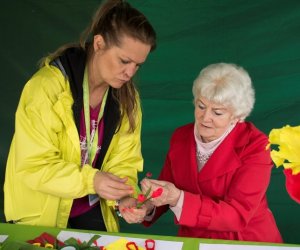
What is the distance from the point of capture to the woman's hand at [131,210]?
5.37ft

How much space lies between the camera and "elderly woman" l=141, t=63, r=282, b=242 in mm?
1635

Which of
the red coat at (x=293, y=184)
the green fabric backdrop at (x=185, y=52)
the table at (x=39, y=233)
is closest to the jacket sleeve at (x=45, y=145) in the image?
the table at (x=39, y=233)

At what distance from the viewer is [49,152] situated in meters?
1.53

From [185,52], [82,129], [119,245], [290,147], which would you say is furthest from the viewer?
[185,52]

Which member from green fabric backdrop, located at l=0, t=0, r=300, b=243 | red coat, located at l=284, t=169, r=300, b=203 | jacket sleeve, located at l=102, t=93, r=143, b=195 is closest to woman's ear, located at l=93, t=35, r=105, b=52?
jacket sleeve, located at l=102, t=93, r=143, b=195

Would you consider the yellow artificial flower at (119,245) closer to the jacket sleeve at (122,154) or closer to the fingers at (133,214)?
the fingers at (133,214)

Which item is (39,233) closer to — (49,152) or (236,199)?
(49,152)

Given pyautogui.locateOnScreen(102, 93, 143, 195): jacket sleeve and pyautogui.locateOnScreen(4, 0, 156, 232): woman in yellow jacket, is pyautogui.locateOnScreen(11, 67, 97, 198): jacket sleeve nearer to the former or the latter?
pyautogui.locateOnScreen(4, 0, 156, 232): woman in yellow jacket

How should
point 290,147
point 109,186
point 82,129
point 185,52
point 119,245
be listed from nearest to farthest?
point 290,147 < point 119,245 < point 109,186 < point 82,129 < point 185,52

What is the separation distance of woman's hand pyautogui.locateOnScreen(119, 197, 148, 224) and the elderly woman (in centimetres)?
7

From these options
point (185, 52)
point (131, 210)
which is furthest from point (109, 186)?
point (185, 52)

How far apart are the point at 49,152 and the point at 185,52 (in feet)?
4.31

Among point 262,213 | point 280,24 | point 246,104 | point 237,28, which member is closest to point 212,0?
point 237,28

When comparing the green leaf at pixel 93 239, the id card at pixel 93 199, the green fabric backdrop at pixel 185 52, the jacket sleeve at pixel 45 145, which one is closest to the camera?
the green leaf at pixel 93 239
